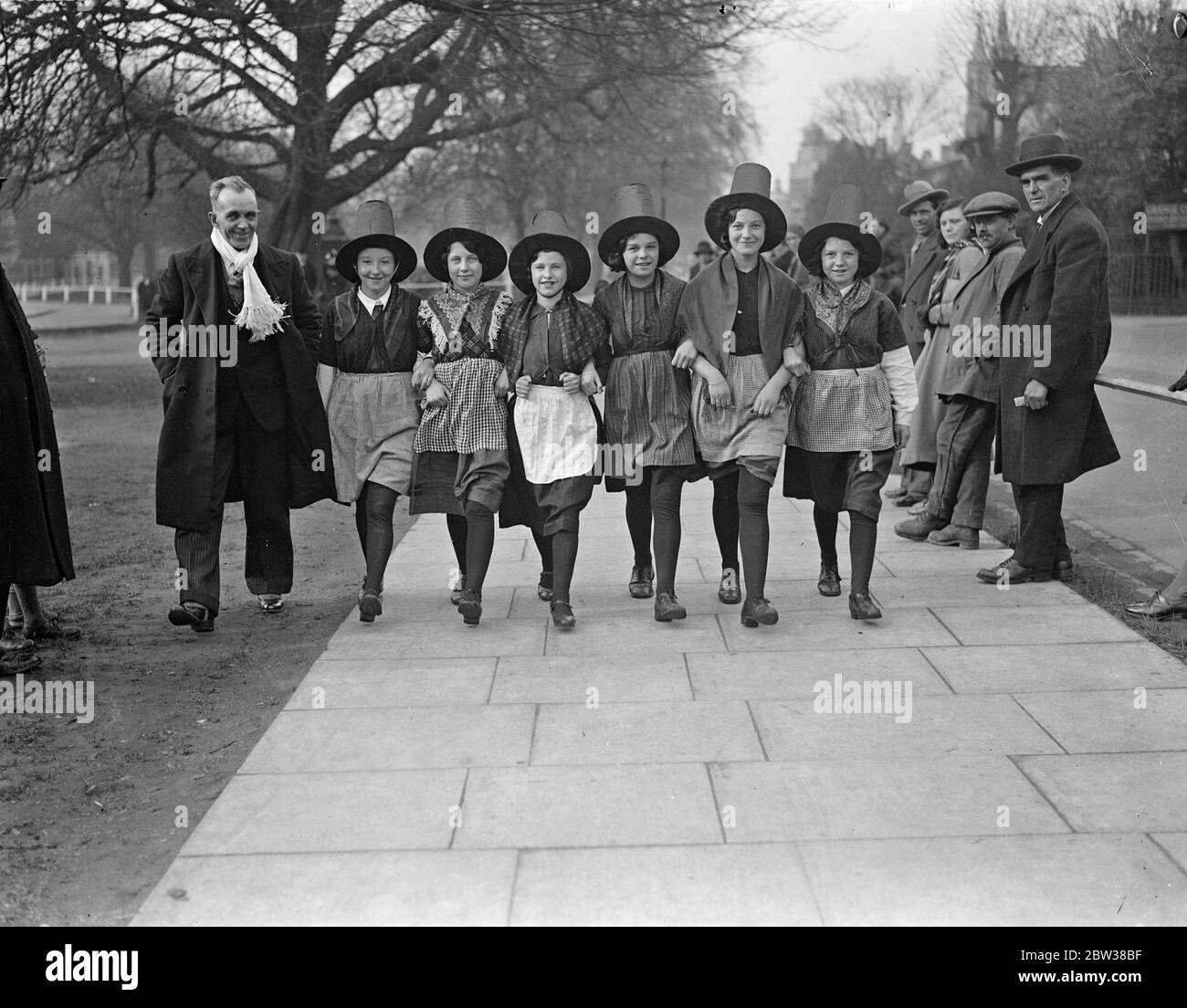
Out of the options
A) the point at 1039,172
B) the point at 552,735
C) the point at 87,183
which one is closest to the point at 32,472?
the point at 552,735

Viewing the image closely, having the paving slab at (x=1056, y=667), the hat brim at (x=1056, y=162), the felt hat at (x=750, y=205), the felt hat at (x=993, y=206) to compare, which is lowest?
the paving slab at (x=1056, y=667)

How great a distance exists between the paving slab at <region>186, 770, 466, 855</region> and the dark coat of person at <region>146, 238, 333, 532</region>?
2.18 m

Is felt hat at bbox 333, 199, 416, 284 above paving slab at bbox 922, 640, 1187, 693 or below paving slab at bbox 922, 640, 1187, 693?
above

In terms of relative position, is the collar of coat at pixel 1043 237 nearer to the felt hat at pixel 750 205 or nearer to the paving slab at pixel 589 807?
the felt hat at pixel 750 205

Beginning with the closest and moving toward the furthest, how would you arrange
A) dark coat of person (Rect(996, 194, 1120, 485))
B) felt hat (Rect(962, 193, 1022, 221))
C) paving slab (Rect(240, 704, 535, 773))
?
paving slab (Rect(240, 704, 535, 773)) → dark coat of person (Rect(996, 194, 1120, 485)) → felt hat (Rect(962, 193, 1022, 221))

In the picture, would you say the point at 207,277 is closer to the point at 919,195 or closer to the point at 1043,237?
the point at 1043,237

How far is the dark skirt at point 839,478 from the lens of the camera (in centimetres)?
640

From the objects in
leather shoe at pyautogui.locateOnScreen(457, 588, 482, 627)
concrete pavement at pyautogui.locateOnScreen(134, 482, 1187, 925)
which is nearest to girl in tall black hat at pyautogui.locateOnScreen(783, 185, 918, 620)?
concrete pavement at pyautogui.locateOnScreen(134, 482, 1187, 925)

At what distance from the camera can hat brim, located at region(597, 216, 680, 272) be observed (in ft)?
20.4

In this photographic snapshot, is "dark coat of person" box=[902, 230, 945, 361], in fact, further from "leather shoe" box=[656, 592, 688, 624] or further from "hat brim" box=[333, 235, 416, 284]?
"hat brim" box=[333, 235, 416, 284]

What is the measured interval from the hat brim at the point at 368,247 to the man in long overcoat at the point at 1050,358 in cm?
284

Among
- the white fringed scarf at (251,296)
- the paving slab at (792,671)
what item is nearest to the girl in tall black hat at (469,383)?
the white fringed scarf at (251,296)

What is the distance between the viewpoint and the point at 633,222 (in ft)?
20.4
